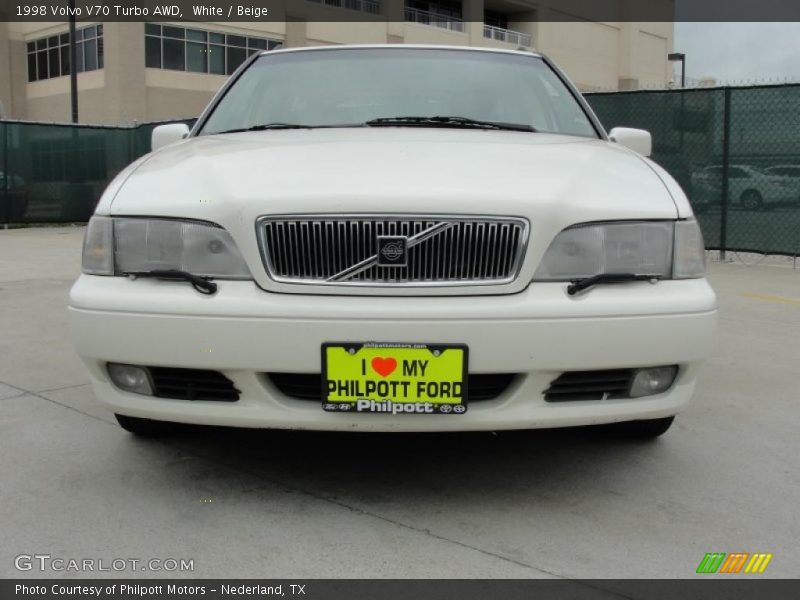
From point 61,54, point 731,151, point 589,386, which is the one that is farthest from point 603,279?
point 61,54

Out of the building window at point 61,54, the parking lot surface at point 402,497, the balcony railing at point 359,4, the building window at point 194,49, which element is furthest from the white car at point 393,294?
the balcony railing at point 359,4

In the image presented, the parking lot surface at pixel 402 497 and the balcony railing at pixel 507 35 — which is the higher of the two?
the balcony railing at pixel 507 35

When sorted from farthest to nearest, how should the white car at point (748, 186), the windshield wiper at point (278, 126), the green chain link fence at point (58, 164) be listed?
the green chain link fence at point (58, 164), the white car at point (748, 186), the windshield wiper at point (278, 126)

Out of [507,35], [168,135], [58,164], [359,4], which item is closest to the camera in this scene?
[168,135]

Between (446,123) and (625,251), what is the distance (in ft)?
3.77

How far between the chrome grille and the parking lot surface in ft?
2.34

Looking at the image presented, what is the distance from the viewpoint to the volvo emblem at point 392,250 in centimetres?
241

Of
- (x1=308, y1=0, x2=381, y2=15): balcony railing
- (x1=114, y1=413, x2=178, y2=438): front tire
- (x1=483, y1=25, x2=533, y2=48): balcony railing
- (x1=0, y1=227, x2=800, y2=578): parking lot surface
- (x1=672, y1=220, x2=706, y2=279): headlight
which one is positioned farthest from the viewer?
(x1=483, y1=25, x2=533, y2=48): balcony railing

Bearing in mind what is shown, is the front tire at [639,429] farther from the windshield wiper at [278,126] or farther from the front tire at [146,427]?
the front tire at [146,427]

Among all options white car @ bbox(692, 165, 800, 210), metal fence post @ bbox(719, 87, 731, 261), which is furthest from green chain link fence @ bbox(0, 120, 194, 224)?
metal fence post @ bbox(719, 87, 731, 261)

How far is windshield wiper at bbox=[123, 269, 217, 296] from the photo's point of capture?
96.6 inches

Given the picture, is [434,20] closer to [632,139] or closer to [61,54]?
[61,54]

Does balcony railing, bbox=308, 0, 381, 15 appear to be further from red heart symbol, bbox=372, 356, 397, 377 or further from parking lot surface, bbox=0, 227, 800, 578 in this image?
red heart symbol, bbox=372, 356, 397, 377

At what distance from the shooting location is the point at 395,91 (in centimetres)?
366
